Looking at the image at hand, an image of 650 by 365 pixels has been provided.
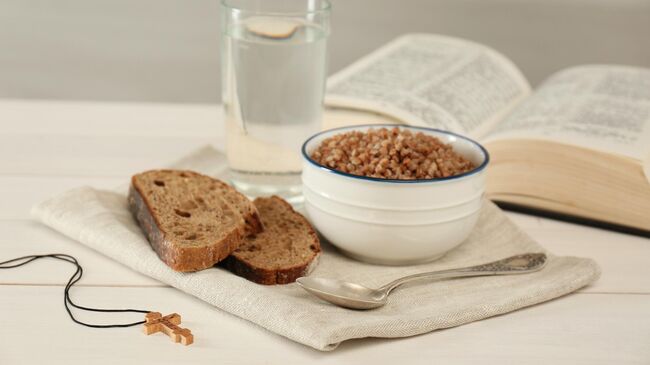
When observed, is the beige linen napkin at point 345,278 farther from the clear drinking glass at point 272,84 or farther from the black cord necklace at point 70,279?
the clear drinking glass at point 272,84

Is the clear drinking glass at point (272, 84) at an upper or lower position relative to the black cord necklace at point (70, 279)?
upper

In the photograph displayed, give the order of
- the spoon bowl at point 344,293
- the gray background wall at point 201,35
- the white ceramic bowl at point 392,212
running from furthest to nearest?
the gray background wall at point 201,35
the white ceramic bowl at point 392,212
the spoon bowl at point 344,293

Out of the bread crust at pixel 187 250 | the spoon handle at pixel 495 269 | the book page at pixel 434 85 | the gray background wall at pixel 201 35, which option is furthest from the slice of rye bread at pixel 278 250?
the gray background wall at pixel 201 35

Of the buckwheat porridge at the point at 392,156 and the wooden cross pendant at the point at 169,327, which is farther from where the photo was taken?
the buckwheat porridge at the point at 392,156

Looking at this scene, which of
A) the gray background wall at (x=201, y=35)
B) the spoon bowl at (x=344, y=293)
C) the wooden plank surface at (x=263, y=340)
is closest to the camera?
the wooden plank surface at (x=263, y=340)

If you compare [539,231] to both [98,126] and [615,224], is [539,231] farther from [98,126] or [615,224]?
[98,126]

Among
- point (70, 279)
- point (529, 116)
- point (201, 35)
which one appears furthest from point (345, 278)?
point (201, 35)

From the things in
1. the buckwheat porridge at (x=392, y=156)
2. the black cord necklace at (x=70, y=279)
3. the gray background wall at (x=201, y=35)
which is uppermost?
the buckwheat porridge at (x=392, y=156)

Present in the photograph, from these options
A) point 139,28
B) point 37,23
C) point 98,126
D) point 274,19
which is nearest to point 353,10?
point 139,28
